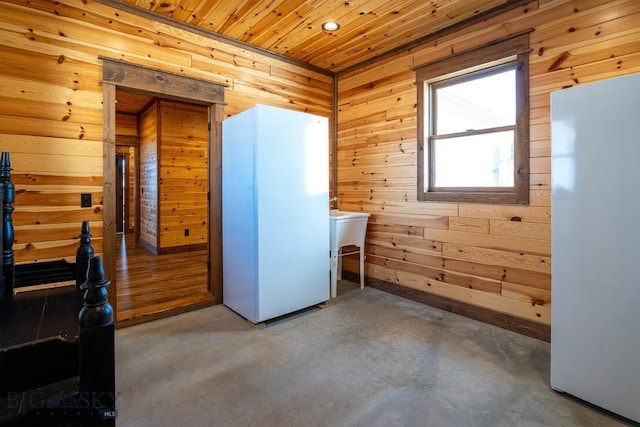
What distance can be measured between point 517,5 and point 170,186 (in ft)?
17.6

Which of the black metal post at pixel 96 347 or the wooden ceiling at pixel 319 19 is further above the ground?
the wooden ceiling at pixel 319 19

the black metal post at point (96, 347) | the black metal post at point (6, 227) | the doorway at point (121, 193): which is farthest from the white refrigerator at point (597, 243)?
the doorway at point (121, 193)

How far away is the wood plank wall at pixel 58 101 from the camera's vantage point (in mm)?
2322

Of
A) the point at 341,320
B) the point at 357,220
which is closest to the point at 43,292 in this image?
the point at 341,320

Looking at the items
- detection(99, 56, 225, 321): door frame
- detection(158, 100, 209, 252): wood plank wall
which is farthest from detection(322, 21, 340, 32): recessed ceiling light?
Answer: detection(158, 100, 209, 252): wood plank wall

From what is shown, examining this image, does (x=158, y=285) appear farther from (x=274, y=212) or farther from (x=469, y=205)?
(x=469, y=205)

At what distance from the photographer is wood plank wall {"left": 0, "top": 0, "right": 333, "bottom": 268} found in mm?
2322

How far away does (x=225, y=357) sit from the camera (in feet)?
7.52

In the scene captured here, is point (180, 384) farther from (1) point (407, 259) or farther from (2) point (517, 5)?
(2) point (517, 5)

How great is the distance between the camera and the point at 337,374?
210 cm

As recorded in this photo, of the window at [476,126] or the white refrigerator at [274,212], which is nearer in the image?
the window at [476,126]

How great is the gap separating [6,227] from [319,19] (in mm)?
2839

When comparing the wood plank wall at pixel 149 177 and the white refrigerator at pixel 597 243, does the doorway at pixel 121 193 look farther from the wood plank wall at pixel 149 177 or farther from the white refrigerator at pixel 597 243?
the white refrigerator at pixel 597 243

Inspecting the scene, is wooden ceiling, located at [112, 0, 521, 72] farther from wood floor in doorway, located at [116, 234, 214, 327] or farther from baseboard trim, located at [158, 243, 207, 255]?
baseboard trim, located at [158, 243, 207, 255]
